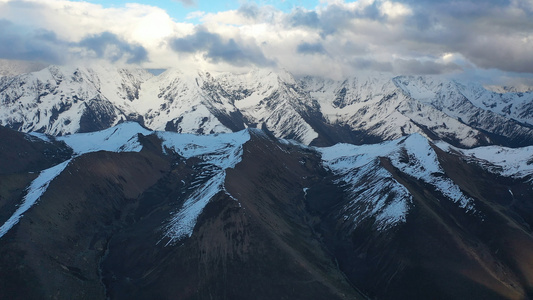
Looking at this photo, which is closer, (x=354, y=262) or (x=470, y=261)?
(x=470, y=261)

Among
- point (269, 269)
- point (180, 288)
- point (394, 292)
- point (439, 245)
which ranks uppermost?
point (439, 245)

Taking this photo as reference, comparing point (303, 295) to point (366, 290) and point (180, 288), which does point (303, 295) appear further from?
point (180, 288)

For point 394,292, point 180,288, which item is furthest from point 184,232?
point 394,292

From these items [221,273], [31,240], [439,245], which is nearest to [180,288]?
[221,273]

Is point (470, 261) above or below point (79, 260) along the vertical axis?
above

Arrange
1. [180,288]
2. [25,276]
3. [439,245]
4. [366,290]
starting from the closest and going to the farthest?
[25,276]
[180,288]
[366,290]
[439,245]

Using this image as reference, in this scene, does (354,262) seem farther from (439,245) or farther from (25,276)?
(25,276)

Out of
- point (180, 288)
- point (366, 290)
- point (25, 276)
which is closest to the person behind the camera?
point (25, 276)

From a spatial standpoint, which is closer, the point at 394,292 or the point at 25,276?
the point at 25,276

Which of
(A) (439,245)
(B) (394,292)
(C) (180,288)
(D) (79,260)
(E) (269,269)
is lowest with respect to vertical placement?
(D) (79,260)
